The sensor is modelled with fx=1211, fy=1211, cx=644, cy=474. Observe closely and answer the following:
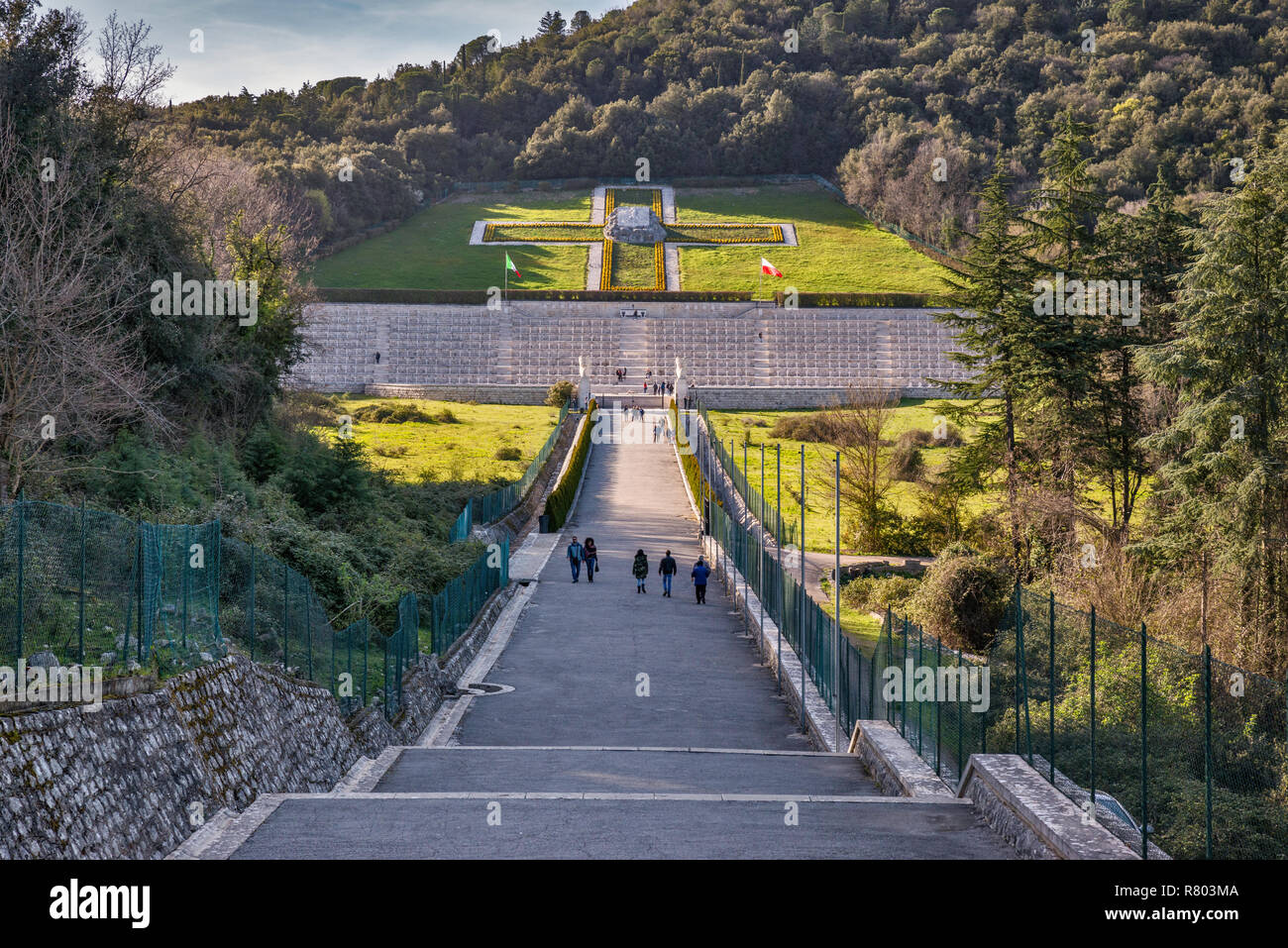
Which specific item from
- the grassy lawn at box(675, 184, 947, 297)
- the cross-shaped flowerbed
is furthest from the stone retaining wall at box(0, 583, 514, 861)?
the cross-shaped flowerbed

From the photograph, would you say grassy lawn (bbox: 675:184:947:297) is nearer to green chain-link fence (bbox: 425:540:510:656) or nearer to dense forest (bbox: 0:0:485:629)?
dense forest (bbox: 0:0:485:629)

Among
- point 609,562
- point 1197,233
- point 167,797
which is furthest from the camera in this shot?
point 609,562

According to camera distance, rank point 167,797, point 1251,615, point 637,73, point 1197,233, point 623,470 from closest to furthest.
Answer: point 167,797, point 1251,615, point 1197,233, point 623,470, point 637,73

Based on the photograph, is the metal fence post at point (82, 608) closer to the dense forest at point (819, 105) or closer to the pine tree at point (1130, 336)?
the pine tree at point (1130, 336)

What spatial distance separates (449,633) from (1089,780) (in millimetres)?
14390

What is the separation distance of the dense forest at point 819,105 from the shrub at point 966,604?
77951mm

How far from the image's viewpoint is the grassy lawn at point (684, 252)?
97.4m

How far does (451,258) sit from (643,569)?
78.6 m

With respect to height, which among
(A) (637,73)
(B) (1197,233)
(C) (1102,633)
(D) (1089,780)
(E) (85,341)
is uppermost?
(A) (637,73)

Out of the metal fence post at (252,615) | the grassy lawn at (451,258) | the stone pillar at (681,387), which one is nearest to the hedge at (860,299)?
the stone pillar at (681,387)

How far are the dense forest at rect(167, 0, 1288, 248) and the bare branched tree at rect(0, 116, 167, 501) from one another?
72819 millimetres

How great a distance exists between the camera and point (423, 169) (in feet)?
426

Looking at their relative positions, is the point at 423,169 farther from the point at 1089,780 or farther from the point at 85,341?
the point at 1089,780

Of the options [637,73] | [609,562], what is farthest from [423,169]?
[609,562]
